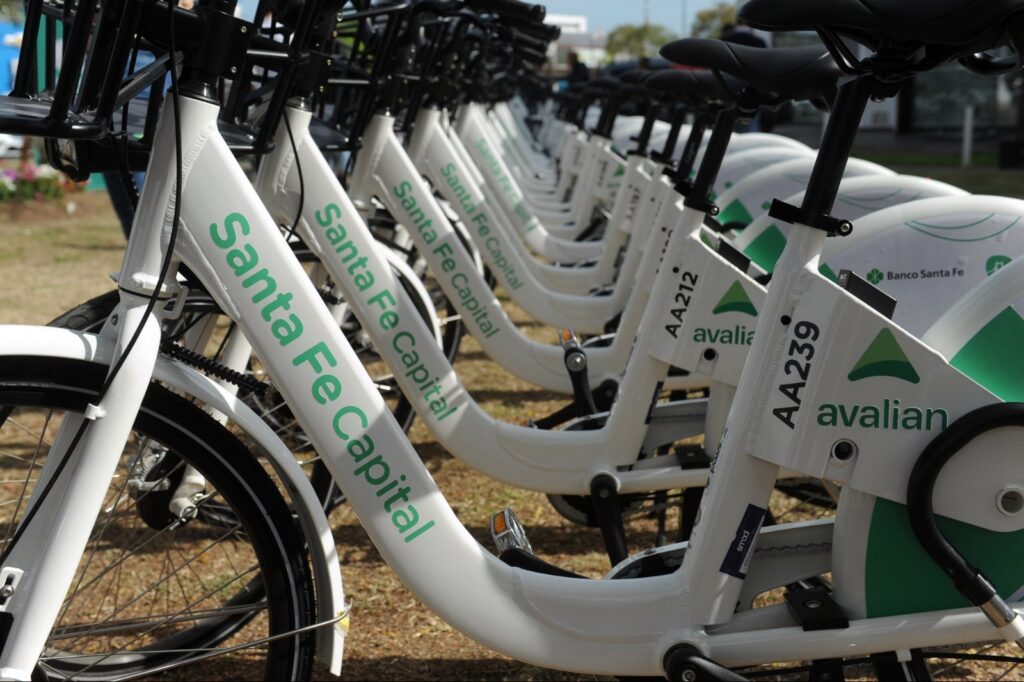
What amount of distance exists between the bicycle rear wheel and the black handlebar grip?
1298 millimetres

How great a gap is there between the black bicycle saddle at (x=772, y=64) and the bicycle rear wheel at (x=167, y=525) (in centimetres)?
132

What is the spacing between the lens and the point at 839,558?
1792 millimetres

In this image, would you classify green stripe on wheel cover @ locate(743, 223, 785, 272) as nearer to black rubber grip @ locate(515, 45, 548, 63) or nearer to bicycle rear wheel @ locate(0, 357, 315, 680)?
bicycle rear wheel @ locate(0, 357, 315, 680)

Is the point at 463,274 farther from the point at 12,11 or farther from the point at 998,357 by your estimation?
the point at 12,11

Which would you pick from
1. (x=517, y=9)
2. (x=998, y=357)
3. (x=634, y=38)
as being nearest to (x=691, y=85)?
(x=517, y=9)

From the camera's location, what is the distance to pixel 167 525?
7.14 ft

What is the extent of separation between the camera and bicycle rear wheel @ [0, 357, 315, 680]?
1543mm

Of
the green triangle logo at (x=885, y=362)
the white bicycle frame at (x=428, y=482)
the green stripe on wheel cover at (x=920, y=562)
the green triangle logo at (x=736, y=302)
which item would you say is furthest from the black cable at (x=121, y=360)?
the green triangle logo at (x=736, y=302)

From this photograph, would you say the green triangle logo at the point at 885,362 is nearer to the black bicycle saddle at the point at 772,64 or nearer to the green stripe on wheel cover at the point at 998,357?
the green stripe on wheel cover at the point at 998,357

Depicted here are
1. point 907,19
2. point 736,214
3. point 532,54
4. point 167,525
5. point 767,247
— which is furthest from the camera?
point 532,54

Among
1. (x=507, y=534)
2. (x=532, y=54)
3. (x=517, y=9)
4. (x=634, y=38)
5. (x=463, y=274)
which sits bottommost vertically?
(x=634, y=38)

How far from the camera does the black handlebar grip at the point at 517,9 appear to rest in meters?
2.60

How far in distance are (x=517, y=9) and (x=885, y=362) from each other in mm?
1351

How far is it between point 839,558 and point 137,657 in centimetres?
130
